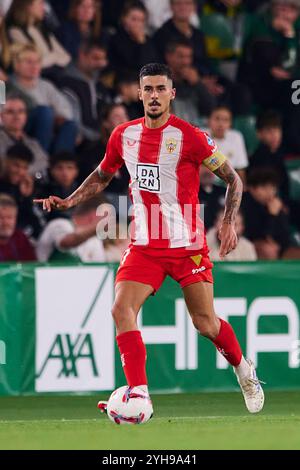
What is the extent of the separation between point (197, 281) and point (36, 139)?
4821 millimetres

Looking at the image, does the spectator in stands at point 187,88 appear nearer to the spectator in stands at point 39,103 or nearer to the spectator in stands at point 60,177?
the spectator in stands at point 39,103

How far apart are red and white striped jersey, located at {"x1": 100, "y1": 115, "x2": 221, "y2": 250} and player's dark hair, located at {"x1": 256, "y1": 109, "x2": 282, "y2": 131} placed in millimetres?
5497

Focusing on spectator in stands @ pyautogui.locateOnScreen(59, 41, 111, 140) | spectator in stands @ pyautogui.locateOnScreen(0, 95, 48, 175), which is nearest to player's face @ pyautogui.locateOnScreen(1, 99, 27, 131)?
spectator in stands @ pyautogui.locateOnScreen(0, 95, 48, 175)

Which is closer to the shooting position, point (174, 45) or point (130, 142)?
→ point (130, 142)

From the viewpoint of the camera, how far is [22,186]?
38.1 feet

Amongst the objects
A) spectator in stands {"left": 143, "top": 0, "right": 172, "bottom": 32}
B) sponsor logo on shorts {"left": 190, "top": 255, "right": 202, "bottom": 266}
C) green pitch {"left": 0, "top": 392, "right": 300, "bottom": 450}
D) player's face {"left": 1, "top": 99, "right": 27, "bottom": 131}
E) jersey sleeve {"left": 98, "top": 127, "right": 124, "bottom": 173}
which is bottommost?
green pitch {"left": 0, "top": 392, "right": 300, "bottom": 450}

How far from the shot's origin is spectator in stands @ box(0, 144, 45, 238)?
453 inches

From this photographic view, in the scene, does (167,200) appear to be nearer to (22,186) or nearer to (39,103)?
(22,186)

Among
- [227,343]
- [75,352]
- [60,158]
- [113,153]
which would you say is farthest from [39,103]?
[227,343]

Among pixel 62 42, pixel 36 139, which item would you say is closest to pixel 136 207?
pixel 36 139

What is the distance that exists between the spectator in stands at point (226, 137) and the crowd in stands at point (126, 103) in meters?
0.01

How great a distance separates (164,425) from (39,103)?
214 inches

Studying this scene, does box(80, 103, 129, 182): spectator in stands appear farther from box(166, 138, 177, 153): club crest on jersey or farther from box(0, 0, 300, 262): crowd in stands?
box(166, 138, 177, 153): club crest on jersey

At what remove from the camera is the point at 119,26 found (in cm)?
1300
